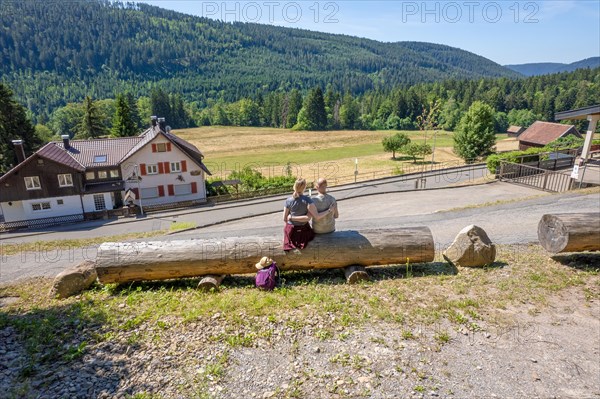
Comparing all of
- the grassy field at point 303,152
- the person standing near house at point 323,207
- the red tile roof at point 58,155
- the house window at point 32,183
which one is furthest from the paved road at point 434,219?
the grassy field at point 303,152

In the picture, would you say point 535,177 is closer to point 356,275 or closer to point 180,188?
point 356,275

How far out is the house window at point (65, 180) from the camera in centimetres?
3371

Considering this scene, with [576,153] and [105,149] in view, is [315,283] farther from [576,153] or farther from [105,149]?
[105,149]

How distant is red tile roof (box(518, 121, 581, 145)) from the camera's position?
48969 mm

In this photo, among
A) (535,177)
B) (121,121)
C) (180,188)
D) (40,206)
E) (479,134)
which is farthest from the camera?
(479,134)

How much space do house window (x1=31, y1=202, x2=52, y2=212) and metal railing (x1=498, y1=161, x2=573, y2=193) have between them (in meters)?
40.2

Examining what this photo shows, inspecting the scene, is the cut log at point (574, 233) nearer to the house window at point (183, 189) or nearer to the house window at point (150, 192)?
the house window at point (183, 189)

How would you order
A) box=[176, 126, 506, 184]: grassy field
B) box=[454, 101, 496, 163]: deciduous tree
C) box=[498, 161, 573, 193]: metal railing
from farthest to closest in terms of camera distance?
A: box=[176, 126, 506, 184]: grassy field → box=[454, 101, 496, 163]: deciduous tree → box=[498, 161, 573, 193]: metal railing

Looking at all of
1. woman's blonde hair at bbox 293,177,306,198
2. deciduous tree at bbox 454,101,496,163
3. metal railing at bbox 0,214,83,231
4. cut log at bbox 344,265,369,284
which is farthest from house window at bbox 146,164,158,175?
deciduous tree at bbox 454,101,496,163

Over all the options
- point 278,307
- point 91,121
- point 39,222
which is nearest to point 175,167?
point 39,222

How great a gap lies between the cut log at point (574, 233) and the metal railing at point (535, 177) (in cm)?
1536

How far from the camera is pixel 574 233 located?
336 inches

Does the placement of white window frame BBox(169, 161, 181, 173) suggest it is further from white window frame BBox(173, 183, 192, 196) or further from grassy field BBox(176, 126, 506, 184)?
grassy field BBox(176, 126, 506, 184)

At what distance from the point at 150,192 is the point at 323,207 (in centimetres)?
3494
